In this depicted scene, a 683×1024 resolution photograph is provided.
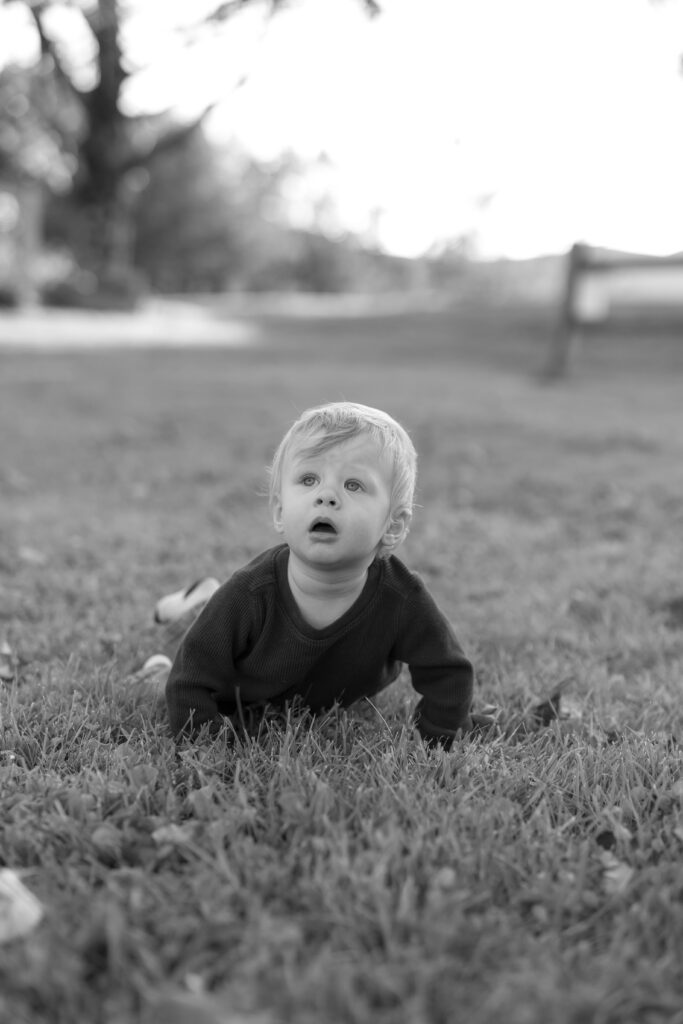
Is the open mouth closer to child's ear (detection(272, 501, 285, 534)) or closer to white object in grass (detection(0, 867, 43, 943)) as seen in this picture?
child's ear (detection(272, 501, 285, 534))

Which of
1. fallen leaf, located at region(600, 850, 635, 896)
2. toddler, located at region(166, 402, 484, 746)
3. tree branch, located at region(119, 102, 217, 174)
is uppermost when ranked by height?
tree branch, located at region(119, 102, 217, 174)

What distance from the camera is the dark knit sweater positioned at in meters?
2.68

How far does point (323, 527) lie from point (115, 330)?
17.4 meters

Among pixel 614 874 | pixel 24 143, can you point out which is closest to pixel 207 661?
pixel 614 874

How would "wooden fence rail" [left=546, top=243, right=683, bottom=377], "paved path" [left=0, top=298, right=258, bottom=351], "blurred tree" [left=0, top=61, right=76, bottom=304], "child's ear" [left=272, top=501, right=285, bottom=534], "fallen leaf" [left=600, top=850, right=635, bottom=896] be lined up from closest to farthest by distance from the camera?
"fallen leaf" [left=600, top=850, right=635, bottom=896], "child's ear" [left=272, top=501, right=285, bottom=534], "wooden fence rail" [left=546, top=243, right=683, bottom=377], "paved path" [left=0, top=298, right=258, bottom=351], "blurred tree" [left=0, top=61, right=76, bottom=304]

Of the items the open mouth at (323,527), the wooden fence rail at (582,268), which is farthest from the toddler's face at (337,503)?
the wooden fence rail at (582,268)

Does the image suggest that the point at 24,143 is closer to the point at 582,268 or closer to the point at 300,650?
the point at 582,268

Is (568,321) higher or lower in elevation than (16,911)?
higher

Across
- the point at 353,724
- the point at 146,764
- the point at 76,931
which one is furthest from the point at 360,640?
the point at 76,931

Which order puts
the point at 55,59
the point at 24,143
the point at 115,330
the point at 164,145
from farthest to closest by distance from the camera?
1. the point at 24,143
2. the point at 164,145
3. the point at 55,59
4. the point at 115,330

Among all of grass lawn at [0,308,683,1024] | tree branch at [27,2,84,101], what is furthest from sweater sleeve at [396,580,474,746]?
tree branch at [27,2,84,101]

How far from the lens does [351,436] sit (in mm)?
2547

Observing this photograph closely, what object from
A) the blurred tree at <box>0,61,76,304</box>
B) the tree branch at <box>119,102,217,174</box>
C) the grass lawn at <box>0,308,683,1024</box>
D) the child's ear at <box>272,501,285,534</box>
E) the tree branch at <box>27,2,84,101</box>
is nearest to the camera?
the grass lawn at <box>0,308,683,1024</box>

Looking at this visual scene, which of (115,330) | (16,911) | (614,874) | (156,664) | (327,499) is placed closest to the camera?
(16,911)
